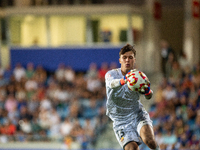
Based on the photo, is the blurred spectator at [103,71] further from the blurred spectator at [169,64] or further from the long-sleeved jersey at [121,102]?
the long-sleeved jersey at [121,102]

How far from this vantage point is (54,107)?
18266 millimetres

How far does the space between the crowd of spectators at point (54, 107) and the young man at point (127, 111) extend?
10.1 m

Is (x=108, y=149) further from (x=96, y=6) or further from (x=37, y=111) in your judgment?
(x=96, y=6)

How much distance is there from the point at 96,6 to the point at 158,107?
7066 mm

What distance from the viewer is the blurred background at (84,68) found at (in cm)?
1616

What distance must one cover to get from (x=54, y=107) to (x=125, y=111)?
1207 centimetres

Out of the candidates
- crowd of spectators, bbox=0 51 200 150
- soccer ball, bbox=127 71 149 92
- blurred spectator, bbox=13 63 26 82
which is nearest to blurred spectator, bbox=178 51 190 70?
crowd of spectators, bbox=0 51 200 150

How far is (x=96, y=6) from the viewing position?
821 inches

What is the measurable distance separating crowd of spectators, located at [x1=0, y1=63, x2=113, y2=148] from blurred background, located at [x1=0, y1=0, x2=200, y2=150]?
0.14 ft

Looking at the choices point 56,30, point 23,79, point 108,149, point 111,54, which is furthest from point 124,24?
point 108,149

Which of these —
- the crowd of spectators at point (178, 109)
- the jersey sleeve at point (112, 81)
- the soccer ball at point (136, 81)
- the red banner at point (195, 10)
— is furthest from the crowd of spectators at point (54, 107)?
the soccer ball at point (136, 81)

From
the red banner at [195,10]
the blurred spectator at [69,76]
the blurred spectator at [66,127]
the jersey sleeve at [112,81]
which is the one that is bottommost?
the blurred spectator at [66,127]

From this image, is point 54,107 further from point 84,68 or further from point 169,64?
point 169,64

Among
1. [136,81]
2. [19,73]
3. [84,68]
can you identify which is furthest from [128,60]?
[84,68]
